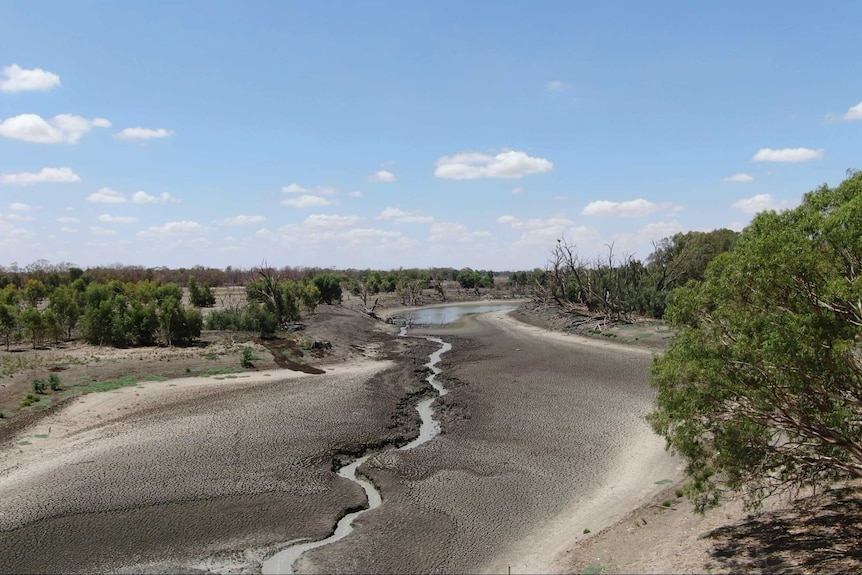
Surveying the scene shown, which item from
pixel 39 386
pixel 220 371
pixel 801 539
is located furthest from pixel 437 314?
pixel 801 539

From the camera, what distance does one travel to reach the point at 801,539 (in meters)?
12.1

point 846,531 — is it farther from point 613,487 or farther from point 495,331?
point 495,331

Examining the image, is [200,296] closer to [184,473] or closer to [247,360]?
[247,360]

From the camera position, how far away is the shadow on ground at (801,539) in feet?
35.6

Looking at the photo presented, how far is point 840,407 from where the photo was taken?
9562 mm

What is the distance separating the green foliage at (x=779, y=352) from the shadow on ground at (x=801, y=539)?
1.34m

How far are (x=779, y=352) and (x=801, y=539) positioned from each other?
19.6 feet

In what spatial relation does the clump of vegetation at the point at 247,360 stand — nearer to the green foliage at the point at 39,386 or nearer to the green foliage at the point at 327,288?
the green foliage at the point at 39,386

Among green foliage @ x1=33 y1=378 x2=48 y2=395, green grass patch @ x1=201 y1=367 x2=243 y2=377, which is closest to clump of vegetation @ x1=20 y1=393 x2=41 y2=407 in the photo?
green foliage @ x1=33 y1=378 x2=48 y2=395

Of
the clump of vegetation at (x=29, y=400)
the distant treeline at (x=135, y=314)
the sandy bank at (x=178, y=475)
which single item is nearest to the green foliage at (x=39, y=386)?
the clump of vegetation at (x=29, y=400)

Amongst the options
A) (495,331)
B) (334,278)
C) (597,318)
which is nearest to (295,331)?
(495,331)

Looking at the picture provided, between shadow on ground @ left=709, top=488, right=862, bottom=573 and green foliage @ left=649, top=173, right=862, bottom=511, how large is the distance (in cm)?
134

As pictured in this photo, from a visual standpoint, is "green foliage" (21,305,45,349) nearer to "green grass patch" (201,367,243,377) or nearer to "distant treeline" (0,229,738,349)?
"distant treeline" (0,229,738,349)

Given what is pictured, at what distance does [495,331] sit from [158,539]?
173 feet
